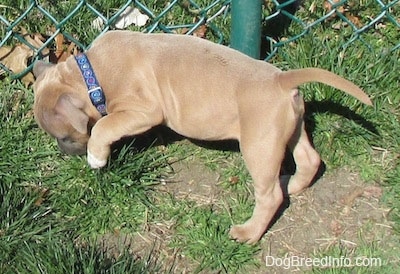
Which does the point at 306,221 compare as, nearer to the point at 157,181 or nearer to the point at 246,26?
the point at 157,181

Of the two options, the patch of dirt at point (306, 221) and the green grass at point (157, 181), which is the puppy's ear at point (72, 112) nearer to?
the green grass at point (157, 181)

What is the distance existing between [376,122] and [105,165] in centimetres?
147

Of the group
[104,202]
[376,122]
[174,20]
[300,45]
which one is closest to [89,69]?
[104,202]

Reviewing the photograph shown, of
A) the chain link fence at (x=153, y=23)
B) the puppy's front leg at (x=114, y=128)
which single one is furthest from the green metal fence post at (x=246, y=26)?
the puppy's front leg at (x=114, y=128)

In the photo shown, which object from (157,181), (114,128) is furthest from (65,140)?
(157,181)

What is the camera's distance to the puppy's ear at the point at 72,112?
3908 millimetres

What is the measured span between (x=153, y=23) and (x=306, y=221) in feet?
4.63

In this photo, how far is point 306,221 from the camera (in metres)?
4.15

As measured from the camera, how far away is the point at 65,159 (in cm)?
429

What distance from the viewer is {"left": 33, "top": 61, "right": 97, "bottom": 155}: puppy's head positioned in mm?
3920

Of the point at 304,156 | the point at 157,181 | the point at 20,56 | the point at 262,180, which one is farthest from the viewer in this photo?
the point at 20,56

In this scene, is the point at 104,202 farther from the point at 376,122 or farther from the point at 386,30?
the point at 386,30

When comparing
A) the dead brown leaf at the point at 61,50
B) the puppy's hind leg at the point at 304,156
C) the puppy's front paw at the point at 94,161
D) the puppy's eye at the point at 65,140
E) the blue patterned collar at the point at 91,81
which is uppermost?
the blue patterned collar at the point at 91,81

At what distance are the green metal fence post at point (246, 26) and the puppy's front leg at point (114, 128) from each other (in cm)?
71
